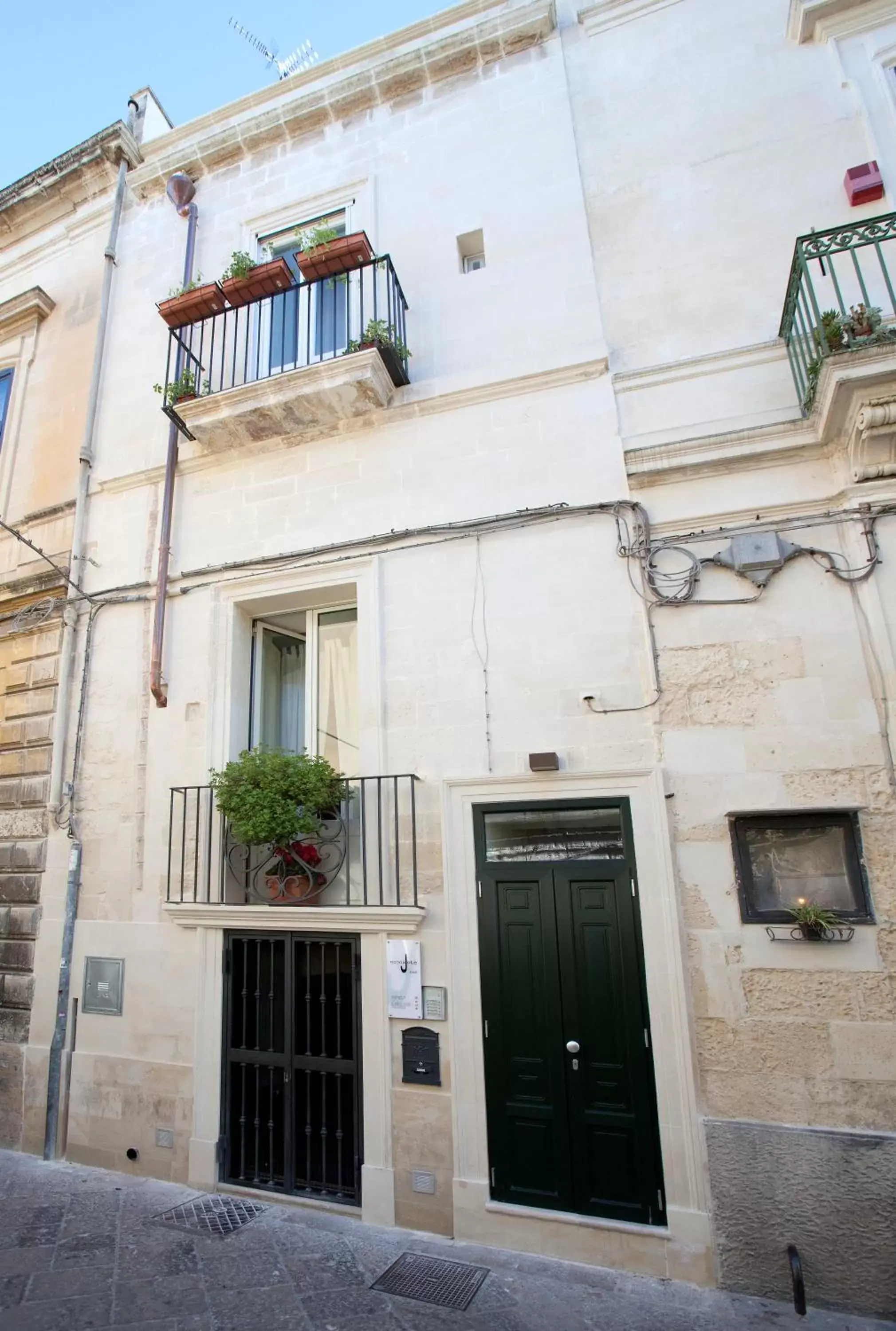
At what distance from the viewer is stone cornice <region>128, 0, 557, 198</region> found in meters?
6.55

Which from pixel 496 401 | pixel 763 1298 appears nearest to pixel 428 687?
pixel 496 401

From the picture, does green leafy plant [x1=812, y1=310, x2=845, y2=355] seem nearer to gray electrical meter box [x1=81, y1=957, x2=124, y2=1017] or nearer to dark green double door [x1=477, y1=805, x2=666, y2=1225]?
dark green double door [x1=477, y1=805, x2=666, y2=1225]

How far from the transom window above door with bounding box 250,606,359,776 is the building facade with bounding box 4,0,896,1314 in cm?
4

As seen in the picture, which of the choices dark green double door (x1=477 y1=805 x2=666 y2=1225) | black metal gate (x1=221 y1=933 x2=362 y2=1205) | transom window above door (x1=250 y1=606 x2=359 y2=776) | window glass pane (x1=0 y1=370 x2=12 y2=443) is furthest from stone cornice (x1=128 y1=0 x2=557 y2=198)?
black metal gate (x1=221 y1=933 x2=362 y2=1205)

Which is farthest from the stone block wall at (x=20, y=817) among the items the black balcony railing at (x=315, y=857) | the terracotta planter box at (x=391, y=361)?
the terracotta planter box at (x=391, y=361)

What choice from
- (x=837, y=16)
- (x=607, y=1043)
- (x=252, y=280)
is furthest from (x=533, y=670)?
(x=837, y=16)

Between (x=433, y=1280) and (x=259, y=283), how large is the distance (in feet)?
25.3

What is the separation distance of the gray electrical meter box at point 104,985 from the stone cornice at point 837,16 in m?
9.51

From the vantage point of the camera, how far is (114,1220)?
4547mm

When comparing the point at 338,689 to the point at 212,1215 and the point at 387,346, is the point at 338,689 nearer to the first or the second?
the point at 387,346

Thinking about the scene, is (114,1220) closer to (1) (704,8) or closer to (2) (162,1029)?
(2) (162,1029)

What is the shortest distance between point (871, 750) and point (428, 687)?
2960mm

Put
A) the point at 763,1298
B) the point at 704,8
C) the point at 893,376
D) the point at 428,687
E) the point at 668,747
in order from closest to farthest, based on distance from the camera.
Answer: the point at 763,1298 < the point at 893,376 < the point at 668,747 < the point at 428,687 < the point at 704,8

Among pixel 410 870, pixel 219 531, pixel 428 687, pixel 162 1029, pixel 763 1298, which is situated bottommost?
pixel 763 1298
